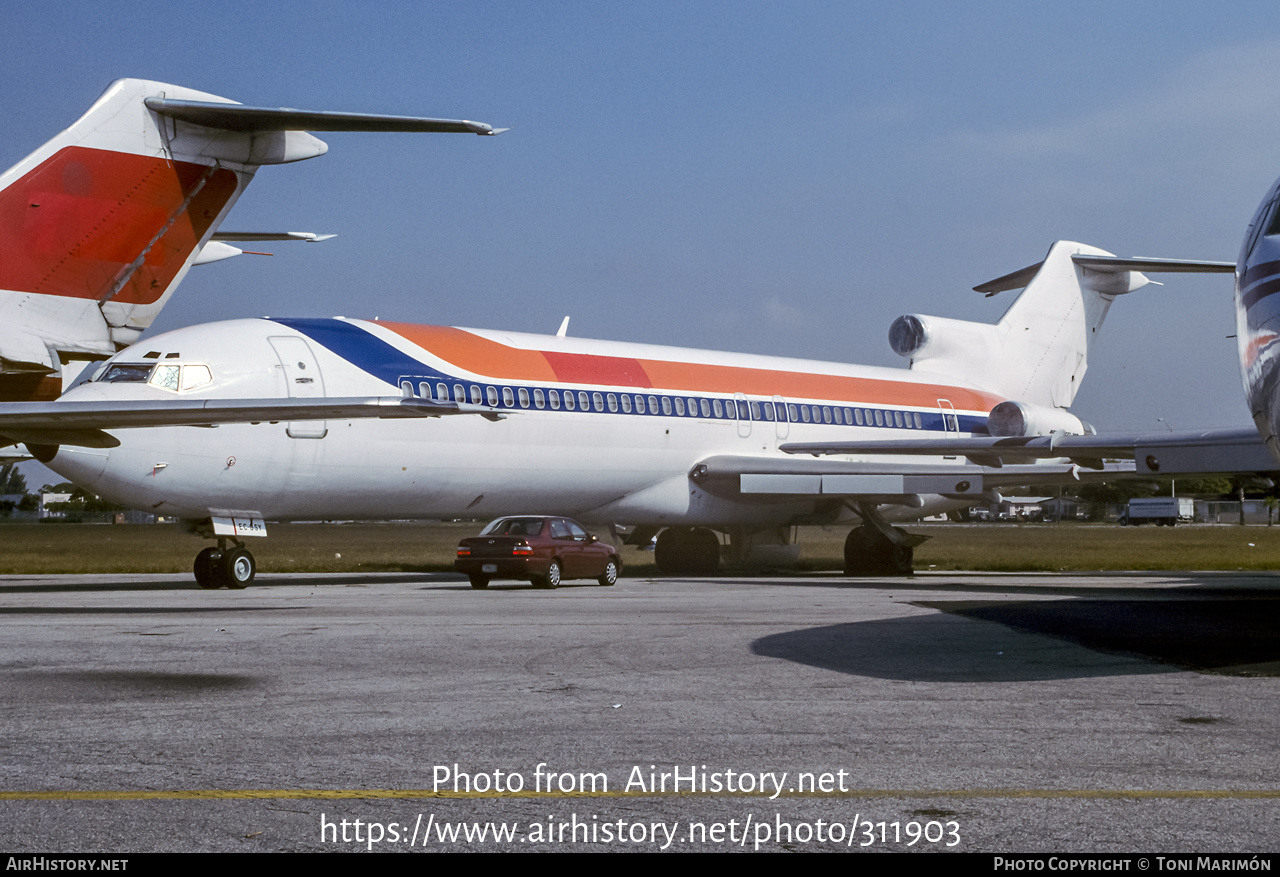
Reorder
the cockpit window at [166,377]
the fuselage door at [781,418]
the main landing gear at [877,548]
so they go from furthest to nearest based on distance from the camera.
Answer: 1. the fuselage door at [781,418]
2. the main landing gear at [877,548]
3. the cockpit window at [166,377]

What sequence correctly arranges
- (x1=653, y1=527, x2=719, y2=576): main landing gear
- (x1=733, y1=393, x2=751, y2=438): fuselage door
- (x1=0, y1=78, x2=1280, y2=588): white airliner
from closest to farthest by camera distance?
(x1=0, y1=78, x2=1280, y2=588): white airliner, (x1=733, y1=393, x2=751, y2=438): fuselage door, (x1=653, y1=527, x2=719, y2=576): main landing gear

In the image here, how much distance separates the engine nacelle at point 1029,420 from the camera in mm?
30391

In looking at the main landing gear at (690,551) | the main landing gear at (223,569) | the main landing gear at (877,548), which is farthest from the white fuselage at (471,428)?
the main landing gear at (690,551)

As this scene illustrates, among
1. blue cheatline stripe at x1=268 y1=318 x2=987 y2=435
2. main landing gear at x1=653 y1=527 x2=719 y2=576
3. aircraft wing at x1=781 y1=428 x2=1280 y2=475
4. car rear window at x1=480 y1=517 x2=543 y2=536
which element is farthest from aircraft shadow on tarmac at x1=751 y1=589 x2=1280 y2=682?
main landing gear at x1=653 y1=527 x2=719 y2=576

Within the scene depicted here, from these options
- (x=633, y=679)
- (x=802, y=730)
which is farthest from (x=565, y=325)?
(x=802, y=730)

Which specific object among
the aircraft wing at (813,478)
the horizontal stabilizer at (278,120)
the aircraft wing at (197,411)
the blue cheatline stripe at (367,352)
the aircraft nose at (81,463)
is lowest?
the aircraft wing at (813,478)

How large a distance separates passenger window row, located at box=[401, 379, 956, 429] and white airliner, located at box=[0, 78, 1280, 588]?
4cm

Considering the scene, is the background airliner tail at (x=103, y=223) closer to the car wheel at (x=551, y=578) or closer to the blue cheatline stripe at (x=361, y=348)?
the blue cheatline stripe at (x=361, y=348)

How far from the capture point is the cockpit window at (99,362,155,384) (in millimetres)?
19516

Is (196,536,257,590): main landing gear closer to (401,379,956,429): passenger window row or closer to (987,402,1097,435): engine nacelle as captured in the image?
(401,379,956,429): passenger window row

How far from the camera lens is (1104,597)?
1911 centimetres

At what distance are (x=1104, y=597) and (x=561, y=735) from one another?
44.7 feet

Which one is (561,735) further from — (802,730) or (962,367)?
(962,367)

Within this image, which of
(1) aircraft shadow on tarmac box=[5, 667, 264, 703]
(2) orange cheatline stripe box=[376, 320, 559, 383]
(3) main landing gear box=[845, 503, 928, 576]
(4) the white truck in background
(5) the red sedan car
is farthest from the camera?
(4) the white truck in background
